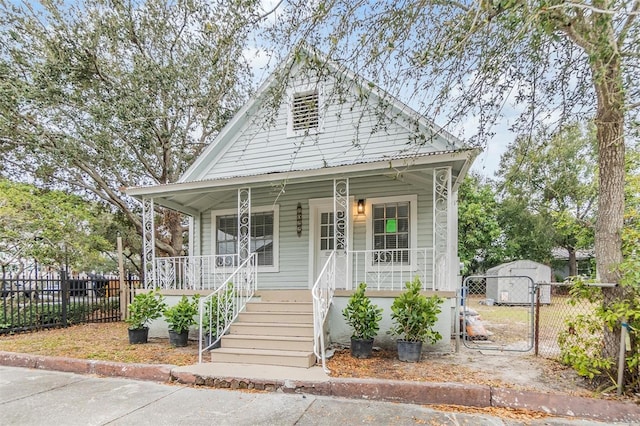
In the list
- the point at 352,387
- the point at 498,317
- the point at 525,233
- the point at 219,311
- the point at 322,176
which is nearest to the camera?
the point at 352,387

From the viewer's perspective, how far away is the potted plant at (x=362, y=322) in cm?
561

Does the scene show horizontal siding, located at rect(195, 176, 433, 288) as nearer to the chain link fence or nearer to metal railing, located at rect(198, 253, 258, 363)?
metal railing, located at rect(198, 253, 258, 363)

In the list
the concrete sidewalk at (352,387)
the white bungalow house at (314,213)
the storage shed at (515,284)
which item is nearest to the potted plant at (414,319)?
the white bungalow house at (314,213)

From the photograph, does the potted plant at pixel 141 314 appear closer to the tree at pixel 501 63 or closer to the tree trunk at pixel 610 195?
the tree at pixel 501 63

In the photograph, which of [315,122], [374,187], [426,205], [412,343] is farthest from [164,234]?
[412,343]

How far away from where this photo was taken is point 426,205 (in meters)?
7.73

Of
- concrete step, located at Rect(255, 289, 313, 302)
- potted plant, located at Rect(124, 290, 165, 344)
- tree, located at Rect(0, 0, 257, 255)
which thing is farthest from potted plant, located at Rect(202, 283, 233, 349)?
tree, located at Rect(0, 0, 257, 255)

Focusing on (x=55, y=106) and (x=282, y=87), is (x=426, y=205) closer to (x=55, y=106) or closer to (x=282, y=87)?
(x=282, y=87)

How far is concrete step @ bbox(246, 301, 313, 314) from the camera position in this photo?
20.6 ft

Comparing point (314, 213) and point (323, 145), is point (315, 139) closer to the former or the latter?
point (323, 145)

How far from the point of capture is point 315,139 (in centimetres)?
863

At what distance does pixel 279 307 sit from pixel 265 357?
1211mm

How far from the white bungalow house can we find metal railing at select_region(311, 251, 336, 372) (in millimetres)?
38

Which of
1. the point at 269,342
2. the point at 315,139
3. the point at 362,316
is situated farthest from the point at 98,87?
the point at 362,316
